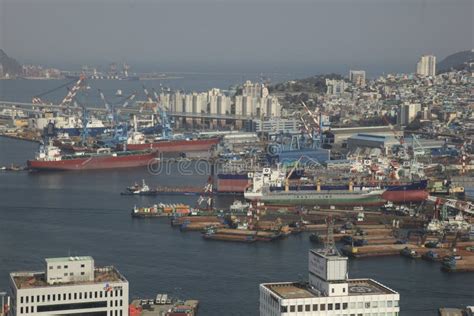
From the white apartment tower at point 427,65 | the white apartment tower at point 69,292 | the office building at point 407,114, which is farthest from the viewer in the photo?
the white apartment tower at point 427,65

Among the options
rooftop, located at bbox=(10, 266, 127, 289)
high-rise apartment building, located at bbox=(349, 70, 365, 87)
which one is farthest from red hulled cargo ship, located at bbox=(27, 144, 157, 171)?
high-rise apartment building, located at bbox=(349, 70, 365, 87)

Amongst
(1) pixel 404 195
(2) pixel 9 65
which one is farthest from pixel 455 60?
(1) pixel 404 195

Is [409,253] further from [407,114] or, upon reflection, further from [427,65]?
[427,65]

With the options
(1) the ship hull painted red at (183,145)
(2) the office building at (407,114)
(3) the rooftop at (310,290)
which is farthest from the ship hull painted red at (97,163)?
(3) the rooftop at (310,290)

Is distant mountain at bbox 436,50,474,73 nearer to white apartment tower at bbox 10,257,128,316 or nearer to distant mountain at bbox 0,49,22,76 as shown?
distant mountain at bbox 0,49,22,76

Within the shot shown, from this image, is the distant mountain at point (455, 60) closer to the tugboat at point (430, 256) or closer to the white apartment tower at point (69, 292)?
the tugboat at point (430, 256)

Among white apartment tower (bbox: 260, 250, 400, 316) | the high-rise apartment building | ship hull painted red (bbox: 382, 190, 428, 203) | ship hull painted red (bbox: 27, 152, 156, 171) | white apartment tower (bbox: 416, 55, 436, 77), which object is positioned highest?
white apartment tower (bbox: 416, 55, 436, 77)

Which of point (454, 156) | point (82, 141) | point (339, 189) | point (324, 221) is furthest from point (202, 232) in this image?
Answer: point (82, 141)
